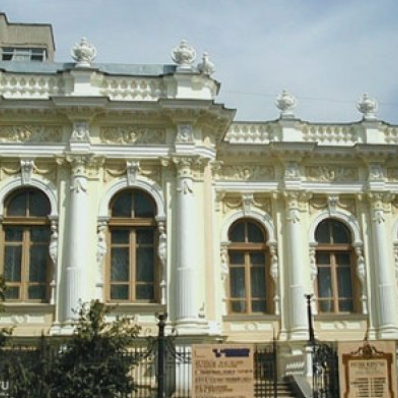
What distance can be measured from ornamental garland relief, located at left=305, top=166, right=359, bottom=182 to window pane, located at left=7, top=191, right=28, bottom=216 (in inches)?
357

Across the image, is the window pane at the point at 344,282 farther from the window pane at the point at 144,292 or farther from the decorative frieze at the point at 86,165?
the decorative frieze at the point at 86,165

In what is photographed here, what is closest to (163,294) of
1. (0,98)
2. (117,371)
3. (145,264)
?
(145,264)

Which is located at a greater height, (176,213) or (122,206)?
(122,206)

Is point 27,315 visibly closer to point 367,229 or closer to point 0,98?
point 0,98

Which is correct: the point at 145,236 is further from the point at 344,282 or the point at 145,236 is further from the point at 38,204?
the point at 344,282

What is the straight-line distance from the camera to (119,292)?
22109mm

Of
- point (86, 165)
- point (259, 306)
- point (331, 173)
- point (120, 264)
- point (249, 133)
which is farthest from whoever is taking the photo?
point (331, 173)

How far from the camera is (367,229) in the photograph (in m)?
26.0

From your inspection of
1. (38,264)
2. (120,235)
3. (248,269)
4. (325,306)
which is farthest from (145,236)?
(325,306)

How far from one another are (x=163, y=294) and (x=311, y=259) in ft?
19.3

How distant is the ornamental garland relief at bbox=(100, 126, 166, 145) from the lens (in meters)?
22.6

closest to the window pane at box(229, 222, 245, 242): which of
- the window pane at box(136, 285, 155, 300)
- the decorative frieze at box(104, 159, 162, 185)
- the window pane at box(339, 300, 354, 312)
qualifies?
the window pane at box(339, 300, 354, 312)

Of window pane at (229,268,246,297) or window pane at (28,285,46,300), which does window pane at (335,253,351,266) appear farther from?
window pane at (28,285,46,300)

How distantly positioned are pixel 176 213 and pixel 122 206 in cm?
167
